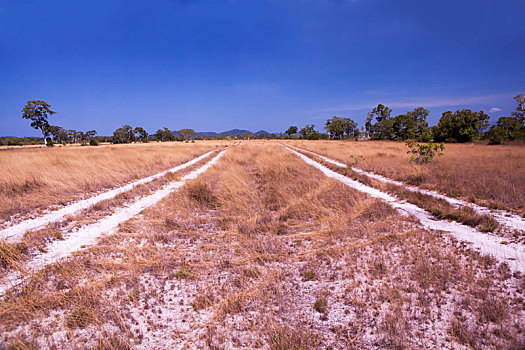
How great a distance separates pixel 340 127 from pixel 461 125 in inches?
2798

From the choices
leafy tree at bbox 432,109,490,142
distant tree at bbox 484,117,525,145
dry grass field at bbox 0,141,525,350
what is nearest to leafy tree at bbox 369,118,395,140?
leafy tree at bbox 432,109,490,142

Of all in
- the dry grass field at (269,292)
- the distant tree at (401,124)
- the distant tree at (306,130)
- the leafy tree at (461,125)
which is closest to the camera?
the dry grass field at (269,292)

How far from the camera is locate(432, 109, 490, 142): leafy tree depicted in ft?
173

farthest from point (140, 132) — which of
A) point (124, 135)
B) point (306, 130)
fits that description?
point (306, 130)

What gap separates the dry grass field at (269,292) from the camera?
269cm

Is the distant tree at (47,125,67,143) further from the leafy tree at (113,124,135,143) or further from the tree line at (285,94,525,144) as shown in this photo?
the tree line at (285,94,525,144)

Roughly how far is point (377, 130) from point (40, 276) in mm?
106225

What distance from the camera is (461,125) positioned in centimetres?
5375

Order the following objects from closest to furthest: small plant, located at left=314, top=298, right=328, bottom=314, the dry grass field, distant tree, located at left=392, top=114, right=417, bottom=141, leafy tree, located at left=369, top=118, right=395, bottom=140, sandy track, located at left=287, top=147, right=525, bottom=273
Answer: the dry grass field
small plant, located at left=314, top=298, right=328, bottom=314
sandy track, located at left=287, top=147, right=525, bottom=273
distant tree, located at left=392, top=114, right=417, bottom=141
leafy tree, located at left=369, top=118, right=395, bottom=140

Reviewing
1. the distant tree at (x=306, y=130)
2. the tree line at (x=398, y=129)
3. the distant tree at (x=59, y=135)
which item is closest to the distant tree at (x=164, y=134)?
the tree line at (x=398, y=129)

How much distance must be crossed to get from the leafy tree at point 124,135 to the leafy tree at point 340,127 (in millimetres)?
102992

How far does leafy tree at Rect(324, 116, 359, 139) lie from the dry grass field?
127m

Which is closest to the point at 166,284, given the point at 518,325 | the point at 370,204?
the point at 518,325

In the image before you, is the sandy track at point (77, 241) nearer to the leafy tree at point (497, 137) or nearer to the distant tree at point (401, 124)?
the leafy tree at point (497, 137)
